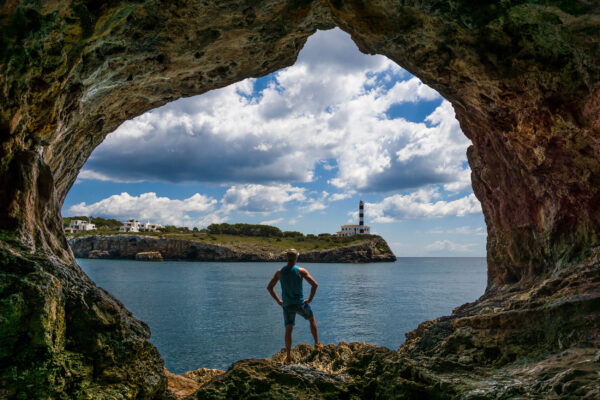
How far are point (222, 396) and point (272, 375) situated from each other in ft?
2.84

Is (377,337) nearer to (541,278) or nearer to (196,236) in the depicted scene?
(541,278)

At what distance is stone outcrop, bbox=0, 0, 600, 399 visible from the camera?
4770 mm

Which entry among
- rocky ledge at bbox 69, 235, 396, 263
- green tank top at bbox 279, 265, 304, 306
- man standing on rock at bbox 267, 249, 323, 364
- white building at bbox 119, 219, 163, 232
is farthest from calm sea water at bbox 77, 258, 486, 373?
white building at bbox 119, 219, 163, 232

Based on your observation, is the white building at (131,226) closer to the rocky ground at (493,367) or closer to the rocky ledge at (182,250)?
the rocky ledge at (182,250)

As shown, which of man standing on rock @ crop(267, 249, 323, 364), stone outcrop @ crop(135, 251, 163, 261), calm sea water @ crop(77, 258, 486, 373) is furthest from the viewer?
stone outcrop @ crop(135, 251, 163, 261)

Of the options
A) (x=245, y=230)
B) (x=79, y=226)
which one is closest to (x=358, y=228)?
(x=245, y=230)

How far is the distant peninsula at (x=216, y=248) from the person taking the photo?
11606 centimetres

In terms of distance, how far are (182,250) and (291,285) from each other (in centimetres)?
11689

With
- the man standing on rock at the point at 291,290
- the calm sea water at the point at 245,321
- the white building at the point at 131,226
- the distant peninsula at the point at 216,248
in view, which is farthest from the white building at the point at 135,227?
the man standing on rock at the point at 291,290

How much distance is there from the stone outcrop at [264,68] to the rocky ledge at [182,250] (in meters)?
112

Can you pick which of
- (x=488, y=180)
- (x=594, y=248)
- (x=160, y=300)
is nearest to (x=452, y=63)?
(x=594, y=248)

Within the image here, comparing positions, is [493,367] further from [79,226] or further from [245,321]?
[79,226]

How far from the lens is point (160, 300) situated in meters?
31.3

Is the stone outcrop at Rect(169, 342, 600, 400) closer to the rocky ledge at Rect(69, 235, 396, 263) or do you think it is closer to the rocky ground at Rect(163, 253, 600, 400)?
the rocky ground at Rect(163, 253, 600, 400)
